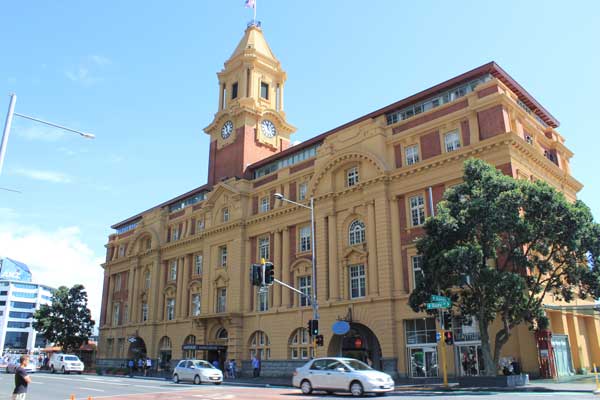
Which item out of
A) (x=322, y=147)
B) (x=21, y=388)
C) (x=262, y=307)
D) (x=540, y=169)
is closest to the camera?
(x=21, y=388)

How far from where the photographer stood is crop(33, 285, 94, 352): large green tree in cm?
6362

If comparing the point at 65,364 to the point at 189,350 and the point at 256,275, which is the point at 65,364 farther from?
the point at 256,275

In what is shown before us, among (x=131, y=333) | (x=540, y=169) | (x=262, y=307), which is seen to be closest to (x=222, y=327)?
(x=262, y=307)

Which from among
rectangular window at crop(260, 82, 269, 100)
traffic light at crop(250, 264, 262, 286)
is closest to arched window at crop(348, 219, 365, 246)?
traffic light at crop(250, 264, 262, 286)

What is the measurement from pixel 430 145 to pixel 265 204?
665 inches

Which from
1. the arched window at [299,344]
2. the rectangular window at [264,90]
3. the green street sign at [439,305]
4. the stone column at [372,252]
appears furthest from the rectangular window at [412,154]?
the rectangular window at [264,90]

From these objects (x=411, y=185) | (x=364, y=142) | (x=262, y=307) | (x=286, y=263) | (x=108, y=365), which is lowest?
(x=108, y=365)

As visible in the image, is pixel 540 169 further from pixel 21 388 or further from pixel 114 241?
pixel 114 241

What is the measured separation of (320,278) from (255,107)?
21768 mm

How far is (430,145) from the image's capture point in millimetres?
33969

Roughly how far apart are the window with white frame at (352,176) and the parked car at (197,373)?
1601 centimetres

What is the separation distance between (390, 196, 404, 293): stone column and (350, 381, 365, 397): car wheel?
13.4m

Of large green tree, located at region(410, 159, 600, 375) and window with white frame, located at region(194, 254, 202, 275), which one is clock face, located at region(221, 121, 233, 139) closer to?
window with white frame, located at region(194, 254, 202, 275)

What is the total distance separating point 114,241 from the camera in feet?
220
